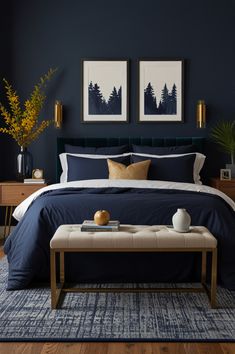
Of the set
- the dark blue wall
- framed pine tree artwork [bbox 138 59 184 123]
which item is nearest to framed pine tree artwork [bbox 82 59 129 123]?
the dark blue wall

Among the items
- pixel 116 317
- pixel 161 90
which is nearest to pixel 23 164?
pixel 161 90

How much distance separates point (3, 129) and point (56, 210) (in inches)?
88.3

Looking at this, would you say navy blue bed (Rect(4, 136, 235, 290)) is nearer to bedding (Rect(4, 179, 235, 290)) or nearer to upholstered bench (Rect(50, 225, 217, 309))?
bedding (Rect(4, 179, 235, 290))

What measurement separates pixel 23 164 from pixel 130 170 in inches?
55.1

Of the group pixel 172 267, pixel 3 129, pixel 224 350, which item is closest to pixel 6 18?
pixel 3 129

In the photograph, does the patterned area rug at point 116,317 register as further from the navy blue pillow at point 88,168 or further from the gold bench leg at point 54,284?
the navy blue pillow at point 88,168

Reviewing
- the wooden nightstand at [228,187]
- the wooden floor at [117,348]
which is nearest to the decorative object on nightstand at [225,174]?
the wooden nightstand at [228,187]

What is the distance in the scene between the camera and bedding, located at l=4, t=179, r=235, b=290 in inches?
155

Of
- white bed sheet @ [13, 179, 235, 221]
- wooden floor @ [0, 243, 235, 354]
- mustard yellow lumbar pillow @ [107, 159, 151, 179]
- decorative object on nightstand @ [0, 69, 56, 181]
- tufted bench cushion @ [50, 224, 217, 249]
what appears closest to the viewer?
wooden floor @ [0, 243, 235, 354]

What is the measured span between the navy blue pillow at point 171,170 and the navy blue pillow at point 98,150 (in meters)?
0.51

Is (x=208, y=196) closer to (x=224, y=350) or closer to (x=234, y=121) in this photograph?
(x=224, y=350)

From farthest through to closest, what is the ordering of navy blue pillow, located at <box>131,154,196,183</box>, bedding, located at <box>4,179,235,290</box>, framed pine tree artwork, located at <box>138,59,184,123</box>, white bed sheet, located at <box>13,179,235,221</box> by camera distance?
framed pine tree artwork, located at <box>138,59,184,123</box>, navy blue pillow, located at <box>131,154,196,183</box>, white bed sheet, located at <box>13,179,235,221</box>, bedding, located at <box>4,179,235,290</box>

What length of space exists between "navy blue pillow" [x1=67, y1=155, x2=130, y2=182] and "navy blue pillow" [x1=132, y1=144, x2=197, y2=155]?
0.29 metres

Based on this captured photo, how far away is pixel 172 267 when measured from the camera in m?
4.03
